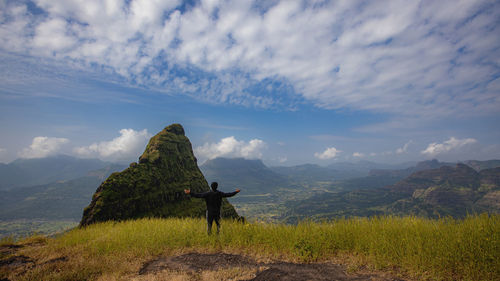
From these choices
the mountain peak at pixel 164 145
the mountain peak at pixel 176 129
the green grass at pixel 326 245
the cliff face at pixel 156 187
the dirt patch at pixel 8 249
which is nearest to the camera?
the green grass at pixel 326 245

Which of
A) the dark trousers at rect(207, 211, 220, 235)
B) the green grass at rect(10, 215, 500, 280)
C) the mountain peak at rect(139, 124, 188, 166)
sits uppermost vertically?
the mountain peak at rect(139, 124, 188, 166)

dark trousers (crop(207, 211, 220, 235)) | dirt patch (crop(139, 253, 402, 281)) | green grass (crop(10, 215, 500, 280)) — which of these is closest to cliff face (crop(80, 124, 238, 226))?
green grass (crop(10, 215, 500, 280))

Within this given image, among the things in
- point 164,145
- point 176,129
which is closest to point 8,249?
point 164,145

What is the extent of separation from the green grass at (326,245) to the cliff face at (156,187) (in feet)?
56.0

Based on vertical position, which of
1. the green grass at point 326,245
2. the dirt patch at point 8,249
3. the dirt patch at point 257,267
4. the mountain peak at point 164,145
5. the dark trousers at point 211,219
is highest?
the mountain peak at point 164,145

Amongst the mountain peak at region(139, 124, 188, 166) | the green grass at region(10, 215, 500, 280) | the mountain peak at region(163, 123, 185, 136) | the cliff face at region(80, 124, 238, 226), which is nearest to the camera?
the green grass at region(10, 215, 500, 280)

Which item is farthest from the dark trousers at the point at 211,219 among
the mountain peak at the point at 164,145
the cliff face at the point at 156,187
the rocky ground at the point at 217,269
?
the mountain peak at the point at 164,145

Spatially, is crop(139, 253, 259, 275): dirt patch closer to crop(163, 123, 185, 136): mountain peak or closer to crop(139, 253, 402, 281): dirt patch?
crop(139, 253, 402, 281): dirt patch

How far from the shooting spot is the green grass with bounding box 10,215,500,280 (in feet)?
25.2

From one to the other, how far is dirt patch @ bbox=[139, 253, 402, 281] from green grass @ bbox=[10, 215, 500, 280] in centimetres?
65

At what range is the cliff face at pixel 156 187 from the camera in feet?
92.4

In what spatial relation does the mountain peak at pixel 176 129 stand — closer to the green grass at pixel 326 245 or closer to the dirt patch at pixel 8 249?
the dirt patch at pixel 8 249

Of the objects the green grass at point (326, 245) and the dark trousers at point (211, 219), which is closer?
the green grass at point (326, 245)

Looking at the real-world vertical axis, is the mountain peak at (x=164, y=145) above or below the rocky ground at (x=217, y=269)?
above
